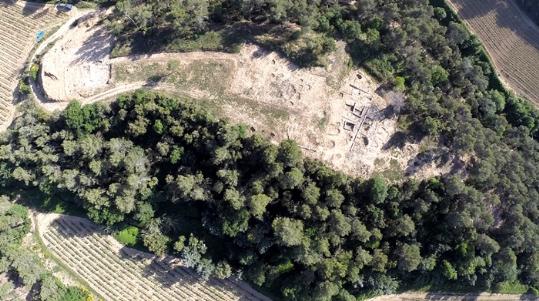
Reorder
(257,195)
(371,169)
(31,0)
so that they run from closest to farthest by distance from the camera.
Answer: (257,195)
(371,169)
(31,0)

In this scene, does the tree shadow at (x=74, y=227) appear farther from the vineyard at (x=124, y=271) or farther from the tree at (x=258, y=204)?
the tree at (x=258, y=204)

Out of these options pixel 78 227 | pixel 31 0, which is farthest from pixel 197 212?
pixel 31 0

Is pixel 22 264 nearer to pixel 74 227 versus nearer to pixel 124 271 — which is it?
pixel 74 227

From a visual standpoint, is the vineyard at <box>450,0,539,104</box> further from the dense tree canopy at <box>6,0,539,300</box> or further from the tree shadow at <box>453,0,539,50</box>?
the dense tree canopy at <box>6,0,539,300</box>

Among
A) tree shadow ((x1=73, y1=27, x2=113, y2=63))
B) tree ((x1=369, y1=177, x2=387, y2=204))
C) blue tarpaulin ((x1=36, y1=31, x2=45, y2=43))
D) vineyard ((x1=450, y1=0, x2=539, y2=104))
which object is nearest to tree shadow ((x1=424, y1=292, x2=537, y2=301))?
tree ((x1=369, y1=177, x2=387, y2=204))

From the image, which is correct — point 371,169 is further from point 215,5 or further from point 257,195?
point 215,5

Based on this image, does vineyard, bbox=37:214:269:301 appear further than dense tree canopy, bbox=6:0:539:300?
Yes

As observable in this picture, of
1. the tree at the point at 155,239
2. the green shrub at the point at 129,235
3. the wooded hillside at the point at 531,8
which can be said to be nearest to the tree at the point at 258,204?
the tree at the point at 155,239
